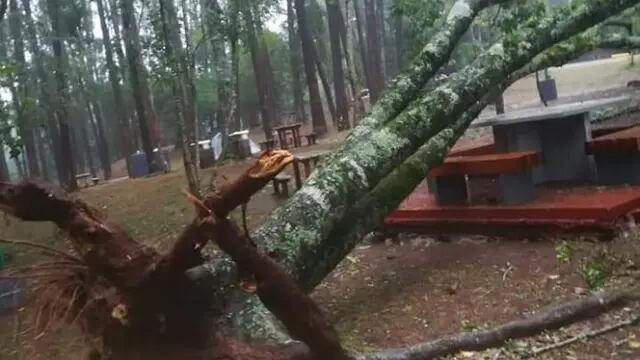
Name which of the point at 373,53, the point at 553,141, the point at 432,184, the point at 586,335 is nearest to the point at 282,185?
the point at 432,184

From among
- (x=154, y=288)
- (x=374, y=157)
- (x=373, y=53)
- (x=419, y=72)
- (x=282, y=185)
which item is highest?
(x=373, y=53)

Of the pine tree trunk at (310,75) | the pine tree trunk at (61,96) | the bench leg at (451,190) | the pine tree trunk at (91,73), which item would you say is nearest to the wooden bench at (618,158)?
the bench leg at (451,190)

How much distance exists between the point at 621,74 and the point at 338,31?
10930mm

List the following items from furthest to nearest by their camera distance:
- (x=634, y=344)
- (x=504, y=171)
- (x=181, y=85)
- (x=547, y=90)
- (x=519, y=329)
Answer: (x=547, y=90)
(x=181, y=85)
(x=504, y=171)
(x=634, y=344)
(x=519, y=329)

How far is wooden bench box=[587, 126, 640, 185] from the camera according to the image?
616 centimetres

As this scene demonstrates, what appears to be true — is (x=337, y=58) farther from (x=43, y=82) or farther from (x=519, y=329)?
(x=519, y=329)

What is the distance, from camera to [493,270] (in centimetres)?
516

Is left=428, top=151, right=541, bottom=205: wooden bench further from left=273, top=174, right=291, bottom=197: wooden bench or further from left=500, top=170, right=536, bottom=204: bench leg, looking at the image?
left=273, top=174, right=291, bottom=197: wooden bench

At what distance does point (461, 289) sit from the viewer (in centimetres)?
492

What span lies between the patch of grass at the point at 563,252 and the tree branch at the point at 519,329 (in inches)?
37.4

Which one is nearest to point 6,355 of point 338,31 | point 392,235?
point 392,235

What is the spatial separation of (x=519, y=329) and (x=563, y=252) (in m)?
1.88

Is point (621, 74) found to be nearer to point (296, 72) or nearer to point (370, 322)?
point (296, 72)

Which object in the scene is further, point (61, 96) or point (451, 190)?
point (61, 96)
